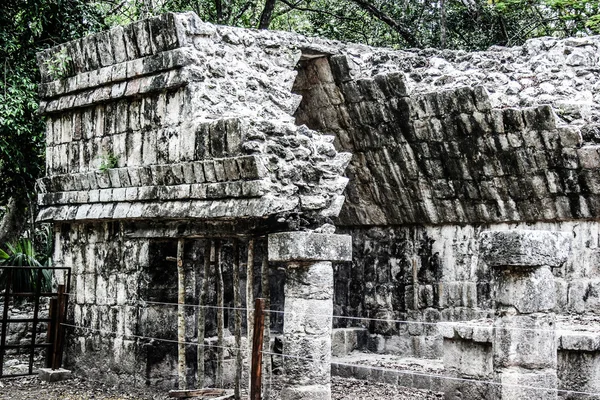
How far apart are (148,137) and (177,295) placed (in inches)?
73.2

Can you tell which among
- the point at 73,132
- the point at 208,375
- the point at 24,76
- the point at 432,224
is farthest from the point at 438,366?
the point at 24,76

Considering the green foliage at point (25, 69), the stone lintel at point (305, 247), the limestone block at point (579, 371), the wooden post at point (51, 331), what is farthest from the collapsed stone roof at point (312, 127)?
the limestone block at point (579, 371)

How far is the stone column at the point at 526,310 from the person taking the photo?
703 cm

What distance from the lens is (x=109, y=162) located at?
982 centimetres

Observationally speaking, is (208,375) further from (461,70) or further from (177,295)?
(461,70)

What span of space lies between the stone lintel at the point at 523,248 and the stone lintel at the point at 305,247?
1.48 m

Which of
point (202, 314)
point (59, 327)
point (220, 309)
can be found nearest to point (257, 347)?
point (220, 309)

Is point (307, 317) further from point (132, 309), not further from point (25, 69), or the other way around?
point (25, 69)

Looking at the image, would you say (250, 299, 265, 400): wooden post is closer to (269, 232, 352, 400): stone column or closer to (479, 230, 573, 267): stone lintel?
(269, 232, 352, 400): stone column

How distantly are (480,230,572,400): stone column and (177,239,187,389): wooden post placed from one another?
336cm

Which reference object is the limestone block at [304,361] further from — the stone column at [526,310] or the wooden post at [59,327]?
the wooden post at [59,327]

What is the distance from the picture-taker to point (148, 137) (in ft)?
30.5

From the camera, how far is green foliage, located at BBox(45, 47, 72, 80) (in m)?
10.5

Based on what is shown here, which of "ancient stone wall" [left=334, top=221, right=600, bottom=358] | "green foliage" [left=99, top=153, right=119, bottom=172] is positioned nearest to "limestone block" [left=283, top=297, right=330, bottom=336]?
"green foliage" [left=99, top=153, right=119, bottom=172]
